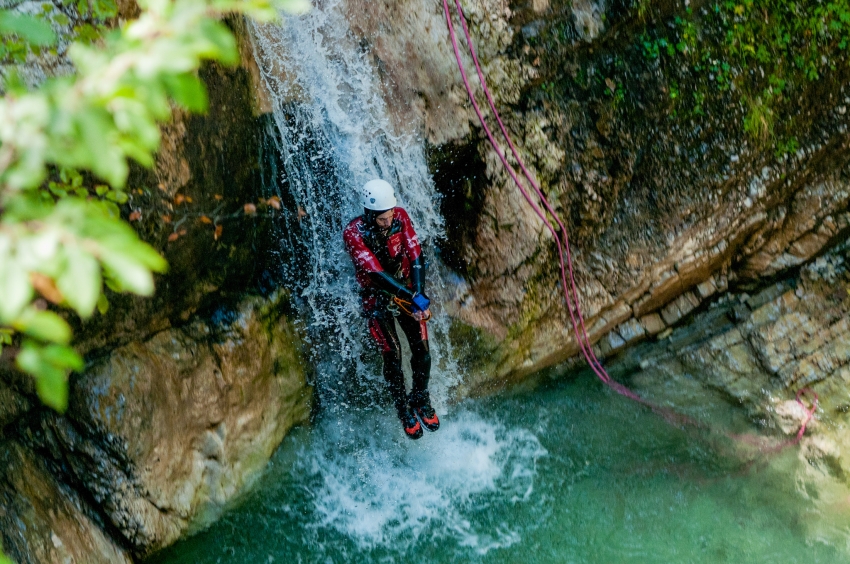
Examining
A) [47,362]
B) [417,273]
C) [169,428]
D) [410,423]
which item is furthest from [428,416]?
[47,362]

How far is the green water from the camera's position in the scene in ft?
14.2

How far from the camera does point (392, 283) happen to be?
13.5ft

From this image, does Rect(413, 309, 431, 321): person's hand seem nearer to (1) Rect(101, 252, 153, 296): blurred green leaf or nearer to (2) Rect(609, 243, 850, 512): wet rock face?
(2) Rect(609, 243, 850, 512): wet rock face

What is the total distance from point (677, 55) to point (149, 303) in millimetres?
4317

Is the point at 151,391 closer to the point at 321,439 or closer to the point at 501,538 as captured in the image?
the point at 321,439

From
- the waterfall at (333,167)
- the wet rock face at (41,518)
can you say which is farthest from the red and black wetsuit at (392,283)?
the wet rock face at (41,518)

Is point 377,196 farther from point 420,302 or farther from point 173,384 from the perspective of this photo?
point 173,384

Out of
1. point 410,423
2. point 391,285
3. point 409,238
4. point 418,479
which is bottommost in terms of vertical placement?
point 418,479

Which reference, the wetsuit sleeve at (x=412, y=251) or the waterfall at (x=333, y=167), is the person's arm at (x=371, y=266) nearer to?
the wetsuit sleeve at (x=412, y=251)

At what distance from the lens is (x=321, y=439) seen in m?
5.03

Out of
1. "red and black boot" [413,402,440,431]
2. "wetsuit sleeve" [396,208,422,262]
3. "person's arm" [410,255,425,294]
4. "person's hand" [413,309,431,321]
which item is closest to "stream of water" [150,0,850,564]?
"red and black boot" [413,402,440,431]

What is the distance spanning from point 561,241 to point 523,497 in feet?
6.84

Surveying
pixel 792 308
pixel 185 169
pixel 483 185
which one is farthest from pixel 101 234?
pixel 792 308

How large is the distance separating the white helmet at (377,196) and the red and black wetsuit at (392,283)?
0.56 feet
